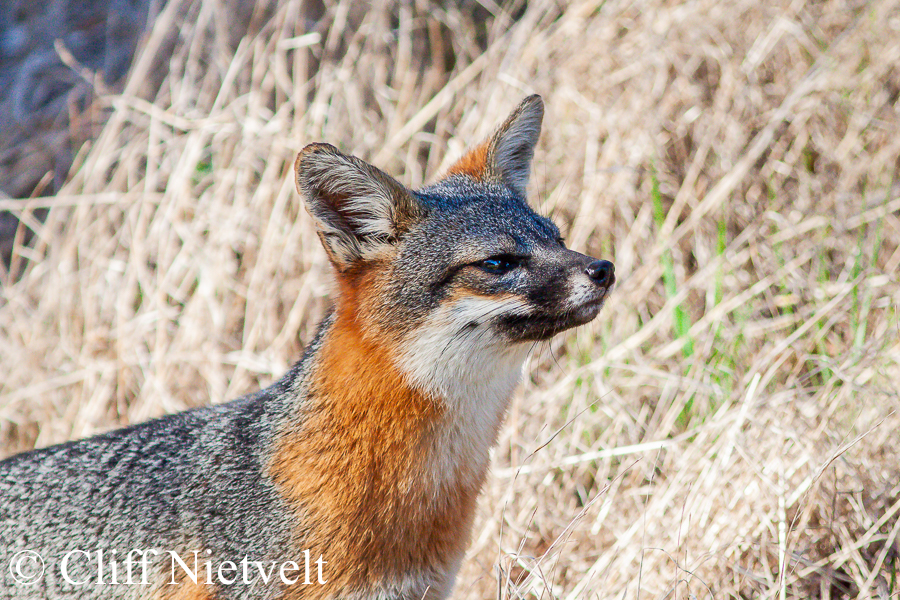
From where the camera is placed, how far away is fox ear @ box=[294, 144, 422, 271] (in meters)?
2.89

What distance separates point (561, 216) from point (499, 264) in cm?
267

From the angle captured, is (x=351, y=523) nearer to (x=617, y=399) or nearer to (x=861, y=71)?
(x=617, y=399)

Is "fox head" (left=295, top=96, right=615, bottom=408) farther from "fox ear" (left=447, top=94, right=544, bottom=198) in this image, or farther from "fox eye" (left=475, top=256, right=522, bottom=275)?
"fox ear" (left=447, top=94, right=544, bottom=198)

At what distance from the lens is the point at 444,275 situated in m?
2.87

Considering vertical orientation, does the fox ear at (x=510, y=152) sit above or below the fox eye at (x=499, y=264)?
above

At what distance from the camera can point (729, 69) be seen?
5.38m

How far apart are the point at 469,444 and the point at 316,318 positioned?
258 cm

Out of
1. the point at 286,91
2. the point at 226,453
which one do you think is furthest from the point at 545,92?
the point at 226,453

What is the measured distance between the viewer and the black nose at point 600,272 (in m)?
2.77

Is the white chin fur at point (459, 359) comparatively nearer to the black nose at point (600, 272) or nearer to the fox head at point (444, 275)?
the fox head at point (444, 275)

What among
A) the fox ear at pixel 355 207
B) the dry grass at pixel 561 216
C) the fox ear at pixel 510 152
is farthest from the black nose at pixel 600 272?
the dry grass at pixel 561 216

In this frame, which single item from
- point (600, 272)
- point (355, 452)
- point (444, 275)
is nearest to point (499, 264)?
point (444, 275)

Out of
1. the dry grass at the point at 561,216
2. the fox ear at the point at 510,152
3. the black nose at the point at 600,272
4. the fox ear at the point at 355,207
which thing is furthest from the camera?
the dry grass at the point at 561,216

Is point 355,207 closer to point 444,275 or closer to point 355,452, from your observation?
point 444,275
